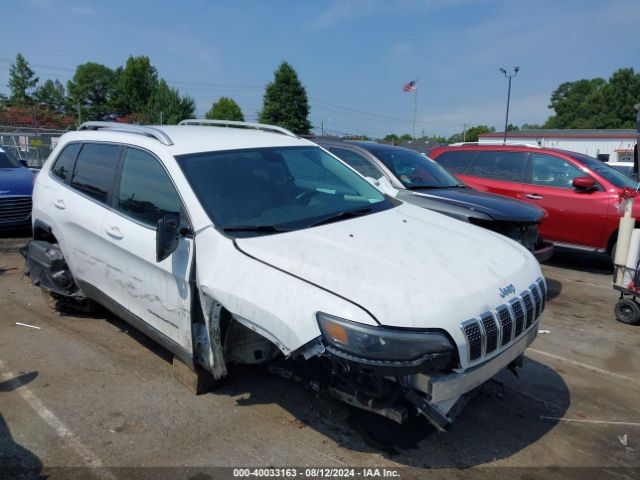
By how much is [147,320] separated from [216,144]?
4.49 feet

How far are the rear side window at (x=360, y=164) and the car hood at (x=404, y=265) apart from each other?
3.23 meters

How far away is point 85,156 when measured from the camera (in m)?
4.57

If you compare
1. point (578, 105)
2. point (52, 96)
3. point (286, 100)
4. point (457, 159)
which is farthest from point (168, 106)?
point (578, 105)

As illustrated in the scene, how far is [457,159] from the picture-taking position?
29.5ft

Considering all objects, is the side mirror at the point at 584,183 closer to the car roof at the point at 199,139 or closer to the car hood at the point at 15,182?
the car roof at the point at 199,139

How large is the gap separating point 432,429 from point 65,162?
156 inches

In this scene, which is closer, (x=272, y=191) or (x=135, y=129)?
(x=272, y=191)

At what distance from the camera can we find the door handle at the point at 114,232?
3.73 metres

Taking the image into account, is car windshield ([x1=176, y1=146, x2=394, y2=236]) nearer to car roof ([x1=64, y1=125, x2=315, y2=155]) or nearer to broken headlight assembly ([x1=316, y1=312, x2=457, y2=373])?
car roof ([x1=64, y1=125, x2=315, y2=155])

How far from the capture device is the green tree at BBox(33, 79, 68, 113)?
271 ft

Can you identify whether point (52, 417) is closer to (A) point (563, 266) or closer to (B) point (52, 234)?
(B) point (52, 234)

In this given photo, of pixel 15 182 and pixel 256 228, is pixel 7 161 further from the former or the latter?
pixel 256 228

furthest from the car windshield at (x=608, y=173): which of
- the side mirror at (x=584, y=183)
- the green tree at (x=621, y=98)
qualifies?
the green tree at (x=621, y=98)

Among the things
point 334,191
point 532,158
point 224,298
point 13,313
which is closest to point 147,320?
point 224,298
